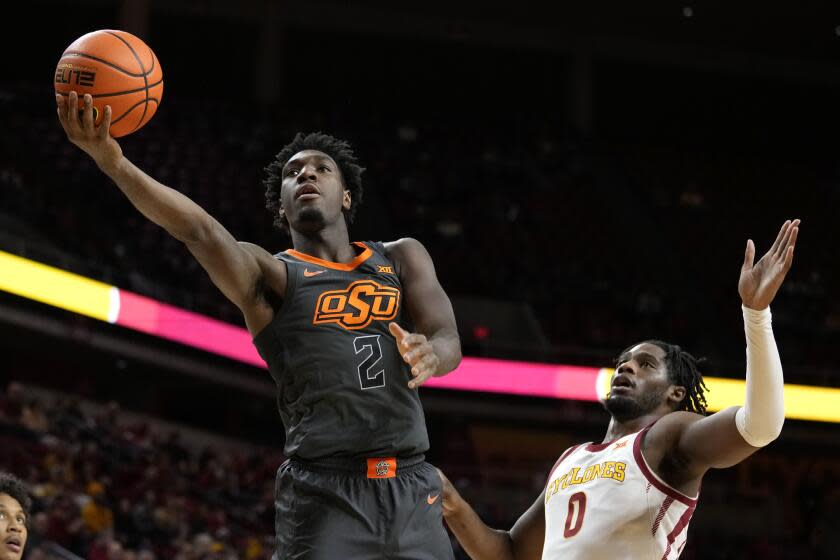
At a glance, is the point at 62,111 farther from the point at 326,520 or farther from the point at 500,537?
the point at 500,537

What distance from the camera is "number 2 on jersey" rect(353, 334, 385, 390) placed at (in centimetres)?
353

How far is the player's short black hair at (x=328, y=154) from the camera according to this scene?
4.03 m

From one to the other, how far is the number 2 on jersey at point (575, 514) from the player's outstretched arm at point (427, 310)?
1.01 m

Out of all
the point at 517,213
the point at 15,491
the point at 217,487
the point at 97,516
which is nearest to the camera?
the point at 15,491

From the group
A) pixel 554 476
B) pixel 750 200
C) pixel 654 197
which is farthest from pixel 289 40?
pixel 554 476

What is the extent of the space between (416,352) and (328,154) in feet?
3.54

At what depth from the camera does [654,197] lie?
22.3 meters

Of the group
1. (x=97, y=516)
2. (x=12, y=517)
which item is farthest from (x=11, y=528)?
(x=97, y=516)

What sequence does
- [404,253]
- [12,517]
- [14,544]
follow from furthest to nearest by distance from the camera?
[12,517]
[14,544]
[404,253]

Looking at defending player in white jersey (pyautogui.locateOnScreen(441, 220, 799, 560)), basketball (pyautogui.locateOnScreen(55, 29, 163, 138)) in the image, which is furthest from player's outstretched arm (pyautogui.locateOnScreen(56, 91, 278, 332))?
defending player in white jersey (pyautogui.locateOnScreen(441, 220, 799, 560))

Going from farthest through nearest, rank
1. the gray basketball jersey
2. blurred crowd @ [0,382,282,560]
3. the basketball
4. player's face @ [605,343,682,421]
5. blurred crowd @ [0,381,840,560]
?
blurred crowd @ [0,381,840,560] → blurred crowd @ [0,382,282,560] → player's face @ [605,343,682,421] → the gray basketball jersey → the basketball

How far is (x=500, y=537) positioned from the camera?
193 inches

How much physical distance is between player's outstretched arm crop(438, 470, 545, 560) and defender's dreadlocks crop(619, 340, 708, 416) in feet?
2.40

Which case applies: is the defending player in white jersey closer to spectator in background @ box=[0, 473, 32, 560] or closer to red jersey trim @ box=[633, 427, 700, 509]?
red jersey trim @ box=[633, 427, 700, 509]
